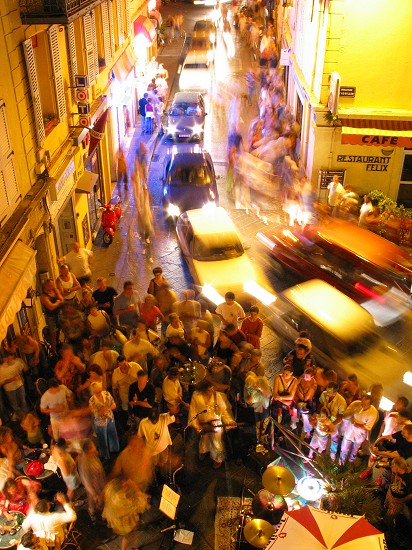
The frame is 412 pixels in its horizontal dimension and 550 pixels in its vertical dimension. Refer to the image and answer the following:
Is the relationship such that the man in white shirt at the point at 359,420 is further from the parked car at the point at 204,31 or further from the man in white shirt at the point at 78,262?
the parked car at the point at 204,31

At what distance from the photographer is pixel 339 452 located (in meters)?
8.96

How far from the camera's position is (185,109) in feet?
80.6

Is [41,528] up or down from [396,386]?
up

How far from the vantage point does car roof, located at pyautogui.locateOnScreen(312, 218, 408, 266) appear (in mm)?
12148

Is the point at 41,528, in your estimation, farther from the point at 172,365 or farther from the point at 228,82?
the point at 228,82

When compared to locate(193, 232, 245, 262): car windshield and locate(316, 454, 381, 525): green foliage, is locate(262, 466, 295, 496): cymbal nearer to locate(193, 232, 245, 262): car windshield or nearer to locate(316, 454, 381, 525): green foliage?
locate(316, 454, 381, 525): green foliage

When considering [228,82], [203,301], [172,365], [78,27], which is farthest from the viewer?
[228,82]

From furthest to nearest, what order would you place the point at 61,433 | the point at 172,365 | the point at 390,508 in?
the point at 172,365
the point at 61,433
the point at 390,508

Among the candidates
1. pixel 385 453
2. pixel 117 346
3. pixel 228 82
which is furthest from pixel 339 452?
pixel 228 82

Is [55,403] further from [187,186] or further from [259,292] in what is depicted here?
[187,186]

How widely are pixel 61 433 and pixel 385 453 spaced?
4.84 m

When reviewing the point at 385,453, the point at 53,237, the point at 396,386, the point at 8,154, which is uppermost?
the point at 8,154

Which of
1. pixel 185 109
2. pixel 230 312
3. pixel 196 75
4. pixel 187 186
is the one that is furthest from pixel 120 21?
pixel 230 312

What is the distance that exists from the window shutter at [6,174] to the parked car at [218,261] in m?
4.65
